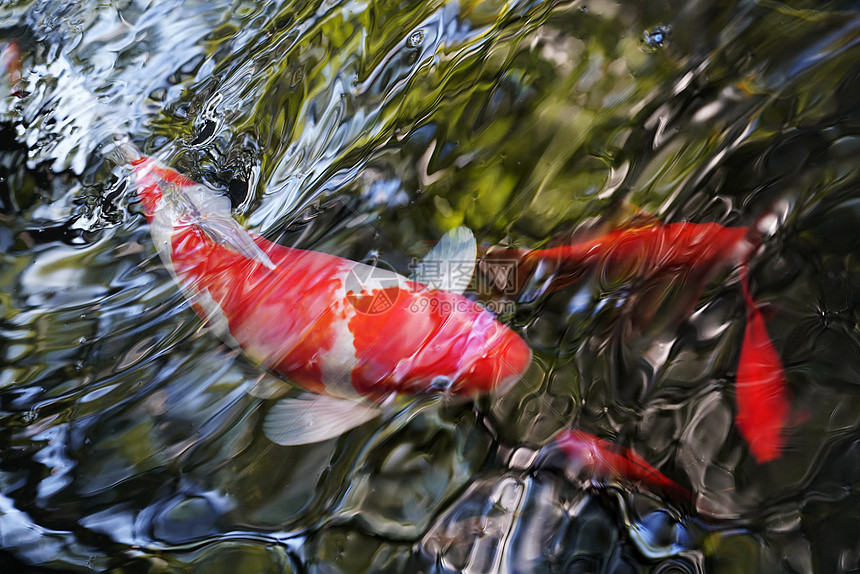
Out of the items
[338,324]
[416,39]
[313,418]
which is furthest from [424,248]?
[416,39]

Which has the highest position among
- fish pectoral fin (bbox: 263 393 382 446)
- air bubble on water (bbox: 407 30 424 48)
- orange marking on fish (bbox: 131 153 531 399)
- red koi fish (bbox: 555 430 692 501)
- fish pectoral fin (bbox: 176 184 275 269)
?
air bubble on water (bbox: 407 30 424 48)

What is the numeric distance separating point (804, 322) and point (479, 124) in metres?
1.13

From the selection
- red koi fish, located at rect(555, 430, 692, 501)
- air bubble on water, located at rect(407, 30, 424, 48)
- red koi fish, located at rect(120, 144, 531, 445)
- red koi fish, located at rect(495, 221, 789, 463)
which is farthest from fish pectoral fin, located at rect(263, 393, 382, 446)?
air bubble on water, located at rect(407, 30, 424, 48)

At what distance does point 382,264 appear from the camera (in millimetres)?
1746

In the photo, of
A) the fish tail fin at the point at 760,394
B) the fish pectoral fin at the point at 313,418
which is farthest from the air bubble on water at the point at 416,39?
the fish tail fin at the point at 760,394

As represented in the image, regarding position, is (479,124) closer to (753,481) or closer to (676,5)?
(676,5)

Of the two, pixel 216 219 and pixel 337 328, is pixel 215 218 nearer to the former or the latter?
pixel 216 219

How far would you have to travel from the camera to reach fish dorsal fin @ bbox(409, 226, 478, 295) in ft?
5.37

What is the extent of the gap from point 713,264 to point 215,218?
1593 mm

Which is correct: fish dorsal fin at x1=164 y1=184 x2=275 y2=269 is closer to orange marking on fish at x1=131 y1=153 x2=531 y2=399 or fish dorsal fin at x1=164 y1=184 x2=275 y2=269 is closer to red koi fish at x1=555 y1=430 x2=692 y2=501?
orange marking on fish at x1=131 y1=153 x2=531 y2=399

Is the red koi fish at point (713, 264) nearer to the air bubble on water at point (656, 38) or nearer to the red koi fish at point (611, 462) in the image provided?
the red koi fish at point (611, 462)

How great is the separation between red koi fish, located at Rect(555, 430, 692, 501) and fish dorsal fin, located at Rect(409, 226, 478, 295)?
1.69ft

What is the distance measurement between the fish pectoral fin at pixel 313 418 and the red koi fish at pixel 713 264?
0.62 metres

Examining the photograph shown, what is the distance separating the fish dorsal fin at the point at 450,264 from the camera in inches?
64.4
